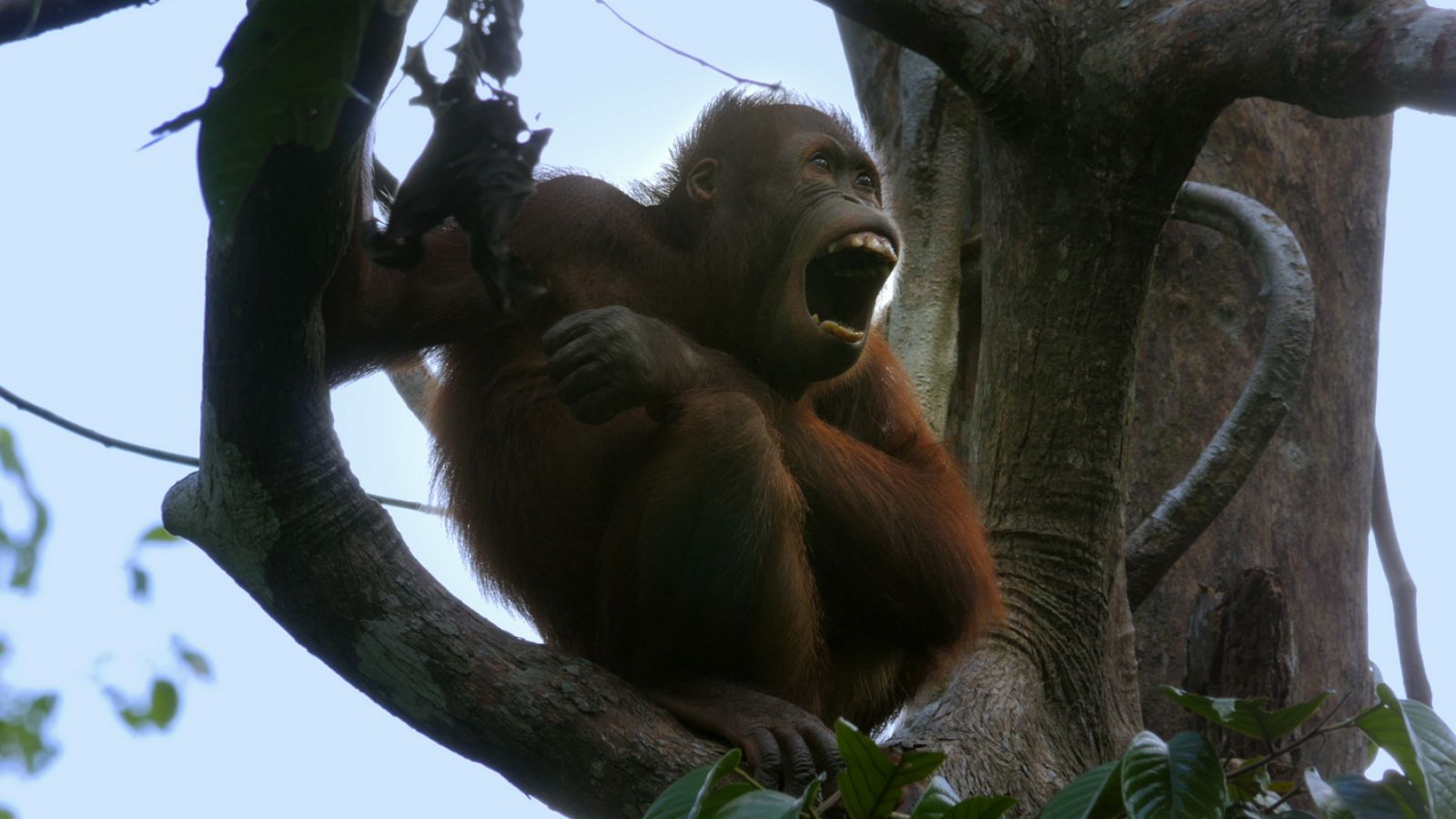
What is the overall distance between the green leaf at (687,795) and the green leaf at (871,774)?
0.24m

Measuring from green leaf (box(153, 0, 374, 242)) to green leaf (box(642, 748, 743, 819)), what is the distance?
1.20m

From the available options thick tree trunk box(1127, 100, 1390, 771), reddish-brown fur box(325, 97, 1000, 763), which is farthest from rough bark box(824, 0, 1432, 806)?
thick tree trunk box(1127, 100, 1390, 771)

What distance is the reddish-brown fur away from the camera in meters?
3.41

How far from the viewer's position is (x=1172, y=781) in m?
2.44

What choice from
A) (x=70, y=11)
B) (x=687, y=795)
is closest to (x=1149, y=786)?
(x=687, y=795)

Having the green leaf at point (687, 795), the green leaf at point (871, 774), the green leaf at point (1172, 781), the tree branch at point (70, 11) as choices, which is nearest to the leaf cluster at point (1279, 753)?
the green leaf at point (1172, 781)

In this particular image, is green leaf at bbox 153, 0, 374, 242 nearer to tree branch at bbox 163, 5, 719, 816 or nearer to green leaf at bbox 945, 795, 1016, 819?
tree branch at bbox 163, 5, 719, 816

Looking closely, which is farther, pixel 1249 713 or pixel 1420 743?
pixel 1249 713

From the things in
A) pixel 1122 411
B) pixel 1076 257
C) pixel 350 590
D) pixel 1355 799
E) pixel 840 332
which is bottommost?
pixel 1355 799

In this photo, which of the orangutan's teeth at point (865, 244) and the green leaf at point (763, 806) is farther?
the orangutan's teeth at point (865, 244)

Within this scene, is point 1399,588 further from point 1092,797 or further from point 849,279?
point 1092,797

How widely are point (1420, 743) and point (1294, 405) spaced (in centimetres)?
321

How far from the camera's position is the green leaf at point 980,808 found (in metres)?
2.34

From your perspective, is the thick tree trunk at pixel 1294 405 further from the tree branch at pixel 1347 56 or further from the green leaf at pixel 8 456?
the green leaf at pixel 8 456
